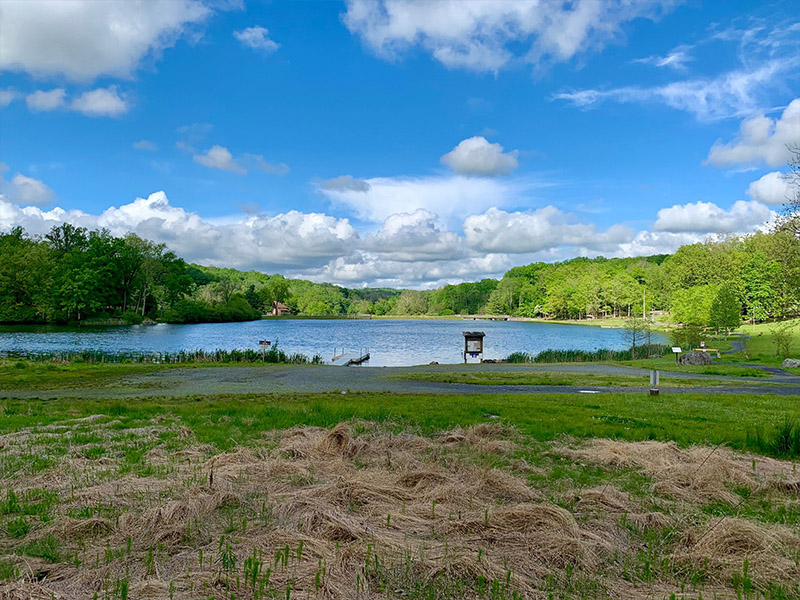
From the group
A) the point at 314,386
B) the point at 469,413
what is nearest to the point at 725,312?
the point at 314,386

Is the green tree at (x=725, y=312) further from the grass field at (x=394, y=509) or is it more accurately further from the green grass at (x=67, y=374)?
the grass field at (x=394, y=509)

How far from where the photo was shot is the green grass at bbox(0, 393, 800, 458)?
10102mm

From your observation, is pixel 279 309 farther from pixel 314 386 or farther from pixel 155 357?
pixel 314 386

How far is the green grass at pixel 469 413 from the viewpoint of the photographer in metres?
10.1

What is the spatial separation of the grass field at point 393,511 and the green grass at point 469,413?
16 cm

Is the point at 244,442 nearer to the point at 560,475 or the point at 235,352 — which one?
the point at 560,475

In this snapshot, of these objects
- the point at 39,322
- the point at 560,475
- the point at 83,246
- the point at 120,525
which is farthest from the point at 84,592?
the point at 83,246

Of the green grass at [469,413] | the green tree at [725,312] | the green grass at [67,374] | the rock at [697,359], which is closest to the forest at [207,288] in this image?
the green tree at [725,312]

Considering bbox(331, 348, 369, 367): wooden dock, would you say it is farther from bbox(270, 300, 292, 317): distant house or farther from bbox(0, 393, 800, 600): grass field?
bbox(270, 300, 292, 317): distant house

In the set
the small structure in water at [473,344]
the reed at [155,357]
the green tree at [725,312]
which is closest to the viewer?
the reed at [155,357]

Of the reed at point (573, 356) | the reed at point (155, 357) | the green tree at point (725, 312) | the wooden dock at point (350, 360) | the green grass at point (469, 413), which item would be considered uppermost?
the green tree at point (725, 312)

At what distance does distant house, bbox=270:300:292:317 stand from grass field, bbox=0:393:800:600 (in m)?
151

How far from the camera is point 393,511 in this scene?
557 cm

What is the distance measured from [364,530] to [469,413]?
779cm
